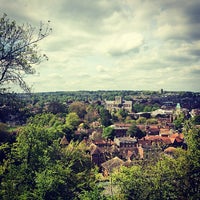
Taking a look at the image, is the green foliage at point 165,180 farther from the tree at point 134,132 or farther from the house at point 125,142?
the tree at point 134,132

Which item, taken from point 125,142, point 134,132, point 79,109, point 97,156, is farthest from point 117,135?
point 79,109

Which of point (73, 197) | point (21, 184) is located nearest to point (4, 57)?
point (21, 184)

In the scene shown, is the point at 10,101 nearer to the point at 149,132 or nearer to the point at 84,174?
the point at 84,174

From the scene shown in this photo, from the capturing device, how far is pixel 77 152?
777 inches

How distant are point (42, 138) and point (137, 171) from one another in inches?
308

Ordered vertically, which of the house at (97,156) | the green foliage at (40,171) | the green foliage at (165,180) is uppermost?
the green foliage at (40,171)

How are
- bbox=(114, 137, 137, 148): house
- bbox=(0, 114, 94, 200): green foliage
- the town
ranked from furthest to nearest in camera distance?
bbox=(114, 137, 137, 148): house → the town → bbox=(0, 114, 94, 200): green foliage

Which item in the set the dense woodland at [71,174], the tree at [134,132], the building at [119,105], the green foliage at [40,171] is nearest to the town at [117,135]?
the tree at [134,132]

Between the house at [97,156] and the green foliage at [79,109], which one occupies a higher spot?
the green foliage at [79,109]

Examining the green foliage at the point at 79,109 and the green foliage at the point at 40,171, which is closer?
the green foliage at the point at 40,171

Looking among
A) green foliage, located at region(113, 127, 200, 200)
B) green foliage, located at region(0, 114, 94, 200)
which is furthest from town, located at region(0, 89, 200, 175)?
green foliage, located at region(113, 127, 200, 200)

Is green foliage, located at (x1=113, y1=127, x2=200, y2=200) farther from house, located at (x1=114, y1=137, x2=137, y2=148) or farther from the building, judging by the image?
the building

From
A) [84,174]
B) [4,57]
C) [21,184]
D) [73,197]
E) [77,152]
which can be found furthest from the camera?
[77,152]

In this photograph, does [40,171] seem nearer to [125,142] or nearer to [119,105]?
[125,142]
